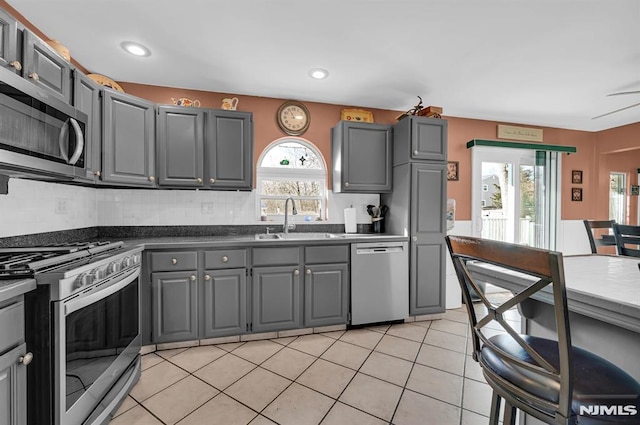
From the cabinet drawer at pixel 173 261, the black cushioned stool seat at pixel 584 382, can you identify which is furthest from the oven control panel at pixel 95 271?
the black cushioned stool seat at pixel 584 382

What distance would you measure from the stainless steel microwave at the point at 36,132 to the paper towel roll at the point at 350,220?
2510 mm

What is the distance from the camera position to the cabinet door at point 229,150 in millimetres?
2838

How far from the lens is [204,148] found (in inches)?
112

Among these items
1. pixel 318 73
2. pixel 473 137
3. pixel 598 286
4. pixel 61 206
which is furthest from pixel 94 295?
pixel 473 137

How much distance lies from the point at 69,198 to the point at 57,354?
1713 millimetres

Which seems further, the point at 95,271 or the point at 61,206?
the point at 61,206

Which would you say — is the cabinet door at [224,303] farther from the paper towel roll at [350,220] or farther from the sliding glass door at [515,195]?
the sliding glass door at [515,195]

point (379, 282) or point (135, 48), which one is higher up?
A: point (135, 48)

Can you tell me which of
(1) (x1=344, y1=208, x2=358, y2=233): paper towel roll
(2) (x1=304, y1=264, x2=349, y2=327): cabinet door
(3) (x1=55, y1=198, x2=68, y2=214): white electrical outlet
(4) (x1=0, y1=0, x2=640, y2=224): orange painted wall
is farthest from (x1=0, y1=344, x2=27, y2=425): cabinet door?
(1) (x1=344, y1=208, x2=358, y2=233): paper towel roll

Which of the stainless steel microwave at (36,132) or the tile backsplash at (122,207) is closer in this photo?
the stainless steel microwave at (36,132)

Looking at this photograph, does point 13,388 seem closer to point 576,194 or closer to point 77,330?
point 77,330

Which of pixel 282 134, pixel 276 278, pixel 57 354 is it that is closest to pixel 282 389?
pixel 276 278

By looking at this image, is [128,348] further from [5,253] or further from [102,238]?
[102,238]

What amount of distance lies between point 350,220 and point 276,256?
1.16 m
